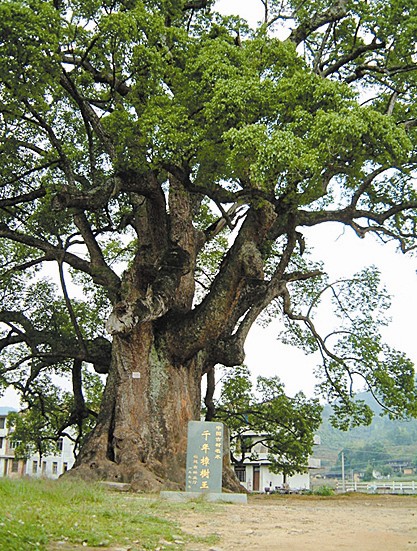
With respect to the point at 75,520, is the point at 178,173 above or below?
above

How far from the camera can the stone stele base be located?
31.2ft

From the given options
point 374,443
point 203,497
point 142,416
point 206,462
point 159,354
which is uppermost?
point 159,354

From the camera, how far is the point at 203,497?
9.51m

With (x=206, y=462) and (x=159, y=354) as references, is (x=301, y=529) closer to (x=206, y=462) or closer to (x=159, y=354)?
(x=206, y=462)

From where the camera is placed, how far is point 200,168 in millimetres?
11523

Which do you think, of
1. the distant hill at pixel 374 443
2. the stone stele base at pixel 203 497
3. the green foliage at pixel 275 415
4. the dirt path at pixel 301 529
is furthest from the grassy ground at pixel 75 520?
the distant hill at pixel 374 443

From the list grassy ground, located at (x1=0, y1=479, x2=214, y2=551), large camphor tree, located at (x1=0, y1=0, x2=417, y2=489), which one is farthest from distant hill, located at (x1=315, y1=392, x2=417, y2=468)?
grassy ground, located at (x1=0, y1=479, x2=214, y2=551)

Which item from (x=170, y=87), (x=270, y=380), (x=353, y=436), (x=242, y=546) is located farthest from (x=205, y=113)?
(x=353, y=436)

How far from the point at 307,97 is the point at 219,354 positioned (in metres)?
5.32

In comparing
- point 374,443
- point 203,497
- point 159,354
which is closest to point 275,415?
point 159,354

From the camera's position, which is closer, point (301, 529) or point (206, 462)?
point (301, 529)

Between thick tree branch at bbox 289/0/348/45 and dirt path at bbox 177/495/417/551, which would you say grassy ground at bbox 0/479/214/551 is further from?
thick tree branch at bbox 289/0/348/45

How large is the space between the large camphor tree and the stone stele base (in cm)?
124

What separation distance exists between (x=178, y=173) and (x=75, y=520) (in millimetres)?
7191
